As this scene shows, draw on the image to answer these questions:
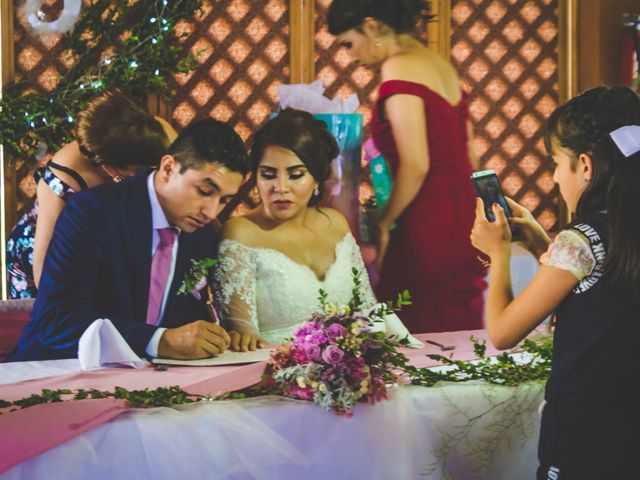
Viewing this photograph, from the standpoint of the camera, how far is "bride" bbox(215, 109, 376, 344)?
2246 millimetres

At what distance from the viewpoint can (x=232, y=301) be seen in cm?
219

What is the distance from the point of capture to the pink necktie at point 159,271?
205 cm

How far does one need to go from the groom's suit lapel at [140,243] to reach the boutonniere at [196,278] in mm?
90

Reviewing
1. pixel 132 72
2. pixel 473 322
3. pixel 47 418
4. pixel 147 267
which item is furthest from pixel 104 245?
pixel 132 72

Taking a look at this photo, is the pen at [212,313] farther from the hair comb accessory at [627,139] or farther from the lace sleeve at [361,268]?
the hair comb accessory at [627,139]

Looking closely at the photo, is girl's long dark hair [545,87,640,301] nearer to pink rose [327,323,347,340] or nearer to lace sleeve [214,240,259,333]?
pink rose [327,323,347,340]

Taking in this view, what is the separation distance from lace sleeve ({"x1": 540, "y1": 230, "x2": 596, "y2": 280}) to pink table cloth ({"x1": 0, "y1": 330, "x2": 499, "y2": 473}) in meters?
0.52

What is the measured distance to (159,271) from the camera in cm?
206

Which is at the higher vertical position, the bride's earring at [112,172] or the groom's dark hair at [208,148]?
the groom's dark hair at [208,148]

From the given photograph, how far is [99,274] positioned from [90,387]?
435 millimetres

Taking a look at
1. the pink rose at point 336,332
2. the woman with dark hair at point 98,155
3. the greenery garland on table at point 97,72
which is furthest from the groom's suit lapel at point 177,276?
the greenery garland on table at point 97,72


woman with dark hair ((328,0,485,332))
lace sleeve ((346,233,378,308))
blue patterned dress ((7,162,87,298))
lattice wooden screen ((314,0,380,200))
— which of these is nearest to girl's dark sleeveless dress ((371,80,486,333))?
woman with dark hair ((328,0,485,332))

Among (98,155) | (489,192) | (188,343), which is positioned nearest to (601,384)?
(489,192)

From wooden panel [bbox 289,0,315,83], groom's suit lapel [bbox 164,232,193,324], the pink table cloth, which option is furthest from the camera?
wooden panel [bbox 289,0,315,83]
